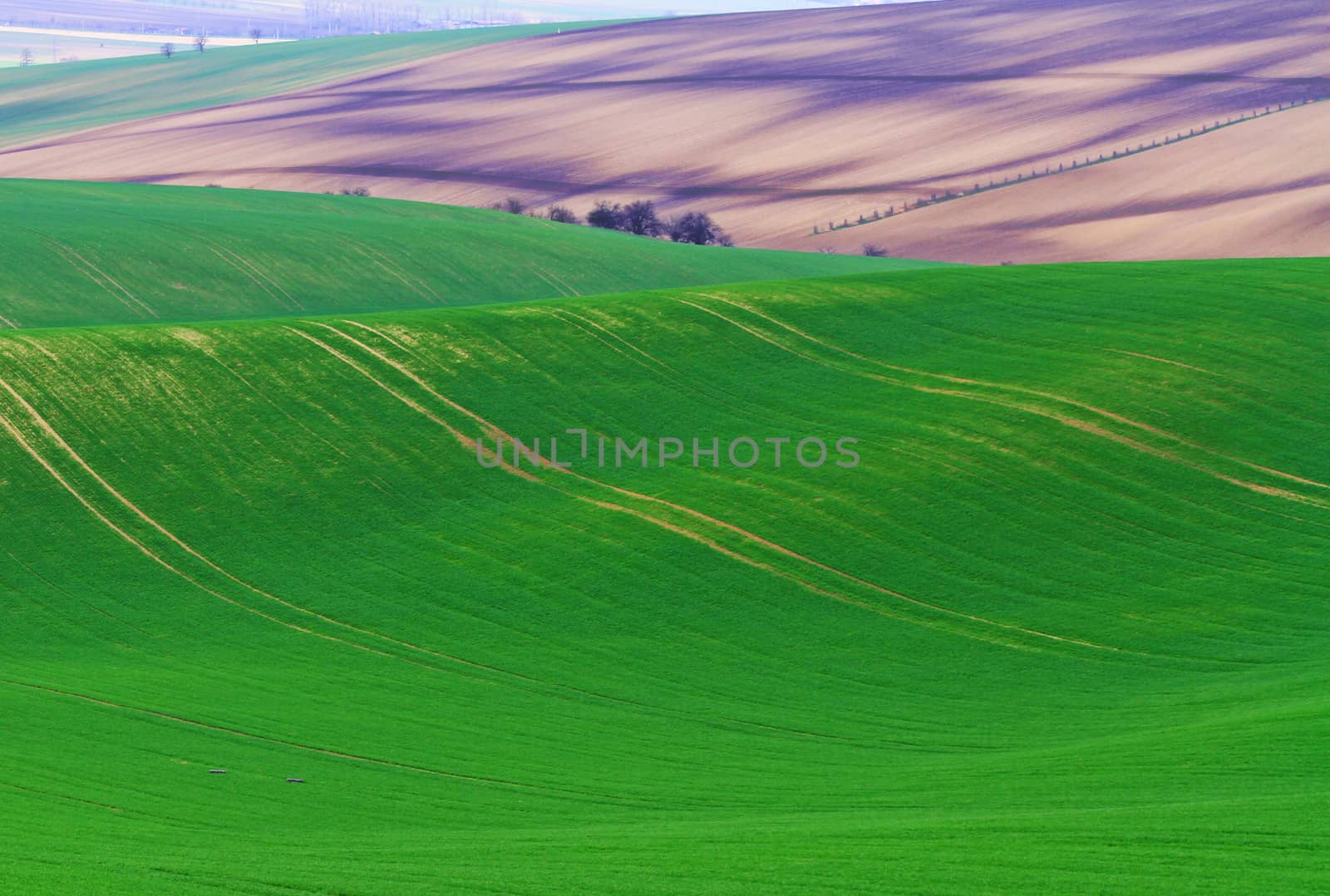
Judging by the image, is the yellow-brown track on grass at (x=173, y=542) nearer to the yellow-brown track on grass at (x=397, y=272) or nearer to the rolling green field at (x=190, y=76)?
the yellow-brown track on grass at (x=397, y=272)

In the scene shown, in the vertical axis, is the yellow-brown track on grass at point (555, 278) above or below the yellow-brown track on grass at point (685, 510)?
above

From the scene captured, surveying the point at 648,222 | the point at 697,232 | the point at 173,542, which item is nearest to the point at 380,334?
the point at 173,542

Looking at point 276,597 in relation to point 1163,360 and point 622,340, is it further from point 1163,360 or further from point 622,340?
point 1163,360

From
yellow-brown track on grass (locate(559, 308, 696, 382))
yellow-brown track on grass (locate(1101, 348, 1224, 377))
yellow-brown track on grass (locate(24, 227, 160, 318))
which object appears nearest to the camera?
yellow-brown track on grass (locate(1101, 348, 1224, 377))

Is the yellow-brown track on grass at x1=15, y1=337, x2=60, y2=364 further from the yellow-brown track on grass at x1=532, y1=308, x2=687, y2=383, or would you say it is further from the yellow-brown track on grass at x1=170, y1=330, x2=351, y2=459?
the yellow-brown track on grass at x1=532, y1=308, x2=687, y2=383

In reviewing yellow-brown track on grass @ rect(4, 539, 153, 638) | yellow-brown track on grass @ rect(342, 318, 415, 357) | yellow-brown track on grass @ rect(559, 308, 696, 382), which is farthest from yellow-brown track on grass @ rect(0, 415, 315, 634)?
yellow-brown track on grass @ rect(559, 308, 696, 382)

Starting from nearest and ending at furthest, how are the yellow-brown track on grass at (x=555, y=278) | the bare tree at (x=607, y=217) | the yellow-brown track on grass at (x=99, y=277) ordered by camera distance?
1. the yellow-brown track on grass at (x=99, y=277)
2. the yellow-brown track on grass at (x=555, y=278)
3. the bare tree at (x=607, y=217)

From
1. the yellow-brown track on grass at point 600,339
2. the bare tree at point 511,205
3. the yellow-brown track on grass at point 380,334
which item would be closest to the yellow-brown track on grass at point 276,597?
the yellow-brown track on grass at point 380,334
